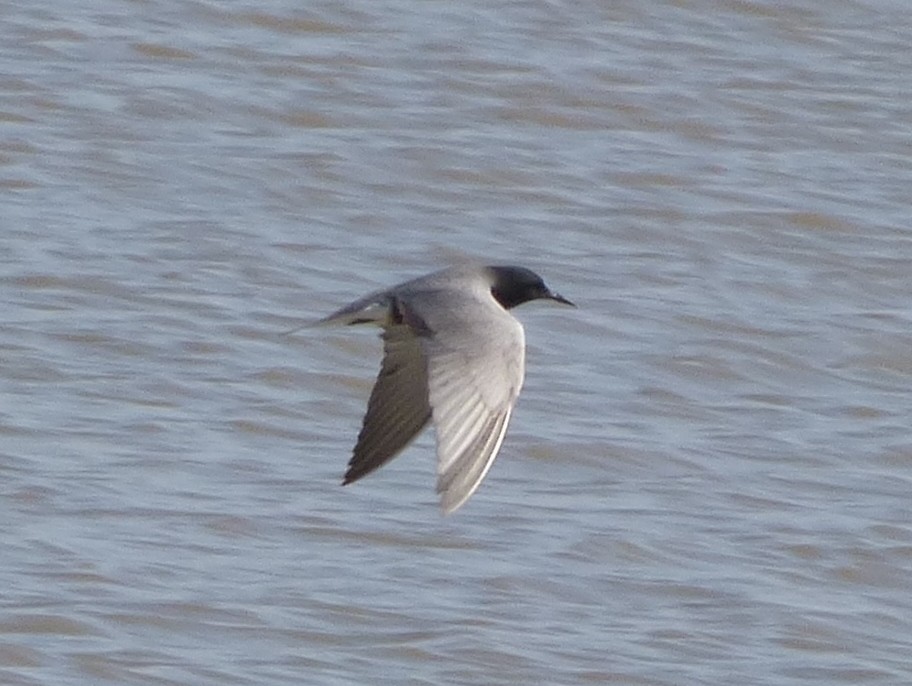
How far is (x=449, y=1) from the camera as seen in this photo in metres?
10.7

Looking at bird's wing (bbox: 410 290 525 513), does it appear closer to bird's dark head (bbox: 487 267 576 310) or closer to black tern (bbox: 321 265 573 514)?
black tern (bbox: 321 265 573 514)

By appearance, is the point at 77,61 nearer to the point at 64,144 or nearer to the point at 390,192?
the point at 64,144

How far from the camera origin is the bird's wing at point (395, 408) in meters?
4.62

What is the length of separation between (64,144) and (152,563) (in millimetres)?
3216

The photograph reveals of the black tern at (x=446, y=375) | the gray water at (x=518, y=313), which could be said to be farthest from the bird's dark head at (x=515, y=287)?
the gray water at (x=518, y=313)

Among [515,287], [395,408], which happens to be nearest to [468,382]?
[395,408]

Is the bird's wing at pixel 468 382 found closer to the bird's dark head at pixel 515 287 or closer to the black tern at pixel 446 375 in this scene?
→ the black tern at pixel 446 375

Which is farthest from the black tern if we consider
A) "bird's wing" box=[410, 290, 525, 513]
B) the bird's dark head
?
the bird's dark head

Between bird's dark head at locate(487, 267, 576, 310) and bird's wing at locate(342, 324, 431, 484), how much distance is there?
593 millimetres

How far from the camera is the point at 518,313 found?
7.63 m

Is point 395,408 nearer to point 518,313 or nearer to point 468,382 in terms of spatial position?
point 468,382

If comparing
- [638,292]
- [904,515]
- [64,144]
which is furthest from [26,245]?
[904,515]

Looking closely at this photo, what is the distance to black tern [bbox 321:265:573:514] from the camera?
4.23 metres

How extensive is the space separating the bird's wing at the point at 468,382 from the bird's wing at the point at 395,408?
0.08 meters
